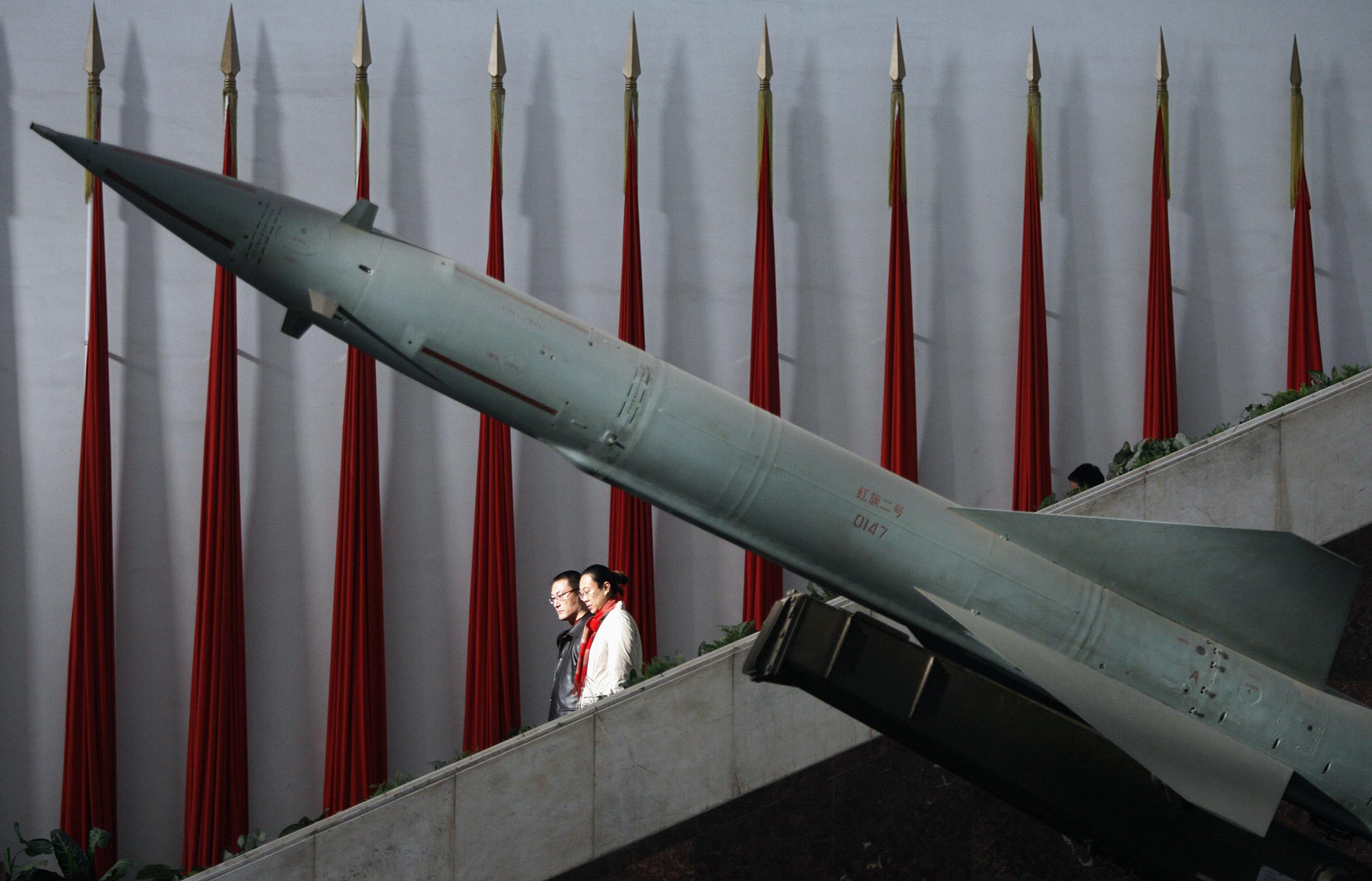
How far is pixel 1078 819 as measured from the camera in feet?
10.3

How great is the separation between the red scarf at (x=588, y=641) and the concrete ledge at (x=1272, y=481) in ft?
6.84

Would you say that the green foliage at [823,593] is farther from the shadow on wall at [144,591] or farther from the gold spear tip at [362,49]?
the gold spear tip at [362,49]

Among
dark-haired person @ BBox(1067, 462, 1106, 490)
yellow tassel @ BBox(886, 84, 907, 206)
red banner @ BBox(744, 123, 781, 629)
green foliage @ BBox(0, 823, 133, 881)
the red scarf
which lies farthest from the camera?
yellow tassel @ BBox(886, 84, 907, 206)

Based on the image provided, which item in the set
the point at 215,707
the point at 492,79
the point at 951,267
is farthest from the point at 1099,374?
the point at 215,707

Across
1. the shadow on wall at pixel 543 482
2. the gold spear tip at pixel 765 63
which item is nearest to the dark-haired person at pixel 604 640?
the shadow on wall at pixel 543 482

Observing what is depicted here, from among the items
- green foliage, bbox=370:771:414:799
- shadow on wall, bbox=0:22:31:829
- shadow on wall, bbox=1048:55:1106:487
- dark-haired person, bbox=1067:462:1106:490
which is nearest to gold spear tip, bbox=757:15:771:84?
shadow on wall, bbox=1048:55:1106:487

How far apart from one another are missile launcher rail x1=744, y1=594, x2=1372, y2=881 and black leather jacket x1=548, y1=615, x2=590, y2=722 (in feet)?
7.12

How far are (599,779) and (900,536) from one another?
7.34 feet

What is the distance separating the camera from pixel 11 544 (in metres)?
7.04

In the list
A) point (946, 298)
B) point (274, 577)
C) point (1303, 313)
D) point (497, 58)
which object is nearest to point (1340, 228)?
point (1303, 313)

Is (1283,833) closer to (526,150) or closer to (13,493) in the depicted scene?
(526,150)

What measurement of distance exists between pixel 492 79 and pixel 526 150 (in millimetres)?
478

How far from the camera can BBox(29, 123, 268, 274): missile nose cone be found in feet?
9.86

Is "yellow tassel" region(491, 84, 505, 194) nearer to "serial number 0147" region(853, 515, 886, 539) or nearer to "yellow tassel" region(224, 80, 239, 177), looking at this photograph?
"yellow tassel" region(224, 80, 239, 177)
